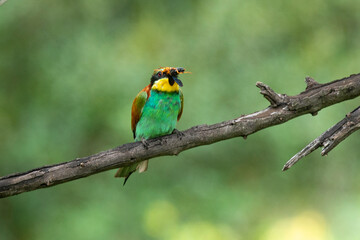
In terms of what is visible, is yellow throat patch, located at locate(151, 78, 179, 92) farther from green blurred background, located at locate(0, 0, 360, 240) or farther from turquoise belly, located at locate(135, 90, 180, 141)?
green blurred background, located at locate(0, 0, 360, 240)

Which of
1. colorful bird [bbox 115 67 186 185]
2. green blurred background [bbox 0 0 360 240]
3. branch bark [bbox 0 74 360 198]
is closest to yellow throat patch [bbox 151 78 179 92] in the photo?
colorful bird [bbox 115 67 186 185]

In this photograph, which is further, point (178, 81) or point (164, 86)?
point (164, 86)

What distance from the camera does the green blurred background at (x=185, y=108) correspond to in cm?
484

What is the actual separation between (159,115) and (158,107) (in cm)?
5

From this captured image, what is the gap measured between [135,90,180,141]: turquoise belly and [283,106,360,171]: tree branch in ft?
2.97

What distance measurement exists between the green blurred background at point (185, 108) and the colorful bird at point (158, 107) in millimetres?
1640

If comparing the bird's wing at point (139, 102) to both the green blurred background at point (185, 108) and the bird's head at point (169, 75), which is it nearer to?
the bird's head at point (169, 75)

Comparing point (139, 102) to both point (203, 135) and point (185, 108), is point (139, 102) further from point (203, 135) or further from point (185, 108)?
point (185, 108)

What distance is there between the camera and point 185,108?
4855mm

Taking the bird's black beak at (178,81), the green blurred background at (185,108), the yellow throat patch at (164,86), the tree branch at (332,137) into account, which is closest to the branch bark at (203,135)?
the tree branch at (332,137)

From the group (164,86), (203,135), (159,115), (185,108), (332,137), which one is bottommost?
(332,137)

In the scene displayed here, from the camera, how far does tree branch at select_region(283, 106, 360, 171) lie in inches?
89.0

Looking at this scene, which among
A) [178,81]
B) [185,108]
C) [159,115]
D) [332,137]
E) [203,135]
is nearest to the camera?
[332,137]

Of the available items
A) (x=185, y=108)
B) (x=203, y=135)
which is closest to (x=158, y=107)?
(x=203, y=135)
